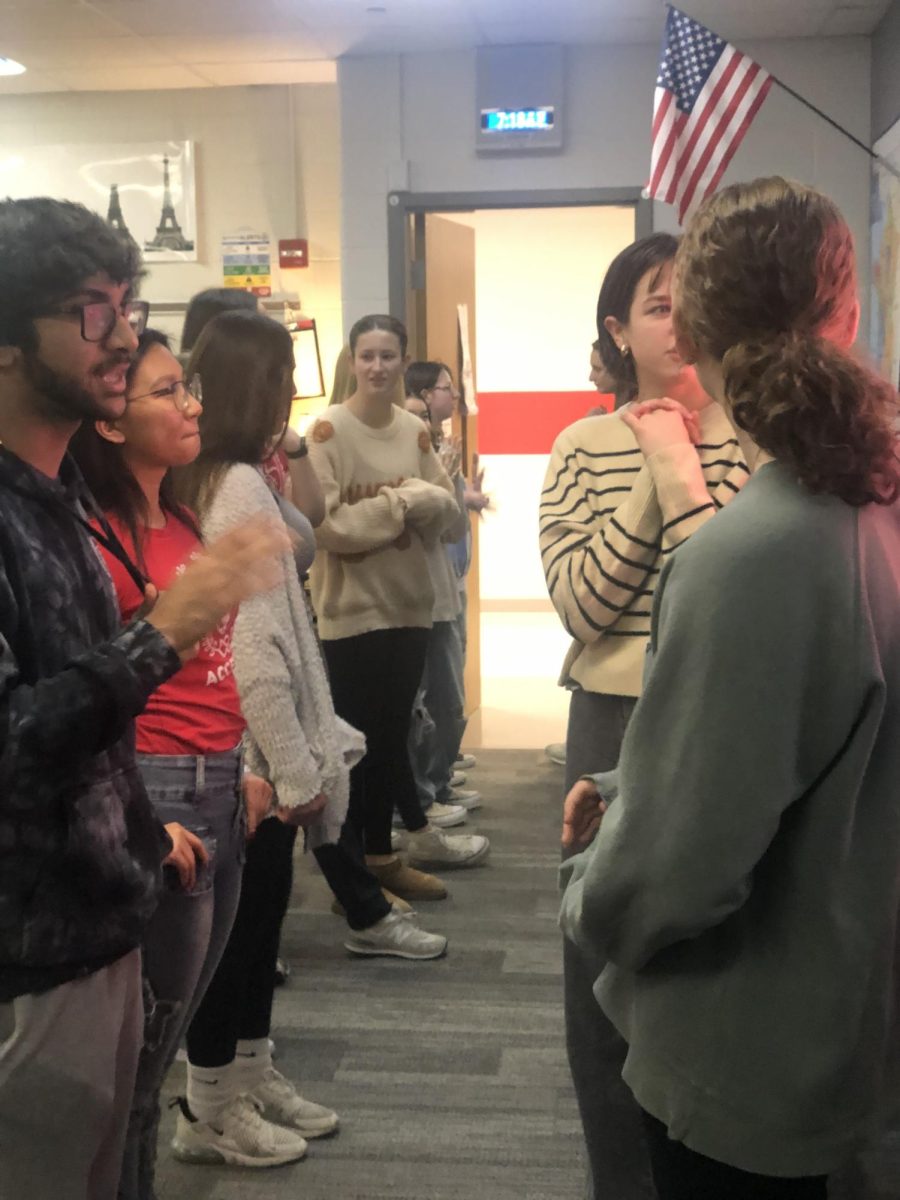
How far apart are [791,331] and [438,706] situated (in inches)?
132

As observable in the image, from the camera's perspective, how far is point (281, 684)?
2.06 metres

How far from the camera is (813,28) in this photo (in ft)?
17.4

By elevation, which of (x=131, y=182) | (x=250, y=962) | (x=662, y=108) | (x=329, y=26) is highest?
(x=329, y=26)

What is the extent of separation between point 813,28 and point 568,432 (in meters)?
4.26

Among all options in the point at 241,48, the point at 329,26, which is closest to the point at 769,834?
the point at 329,26

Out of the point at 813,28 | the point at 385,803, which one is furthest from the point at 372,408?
the point at 813,28

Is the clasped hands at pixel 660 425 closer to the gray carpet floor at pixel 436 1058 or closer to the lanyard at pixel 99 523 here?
the lanyard at pixel 99 523

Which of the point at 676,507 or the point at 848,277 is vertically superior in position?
the point at 848,277

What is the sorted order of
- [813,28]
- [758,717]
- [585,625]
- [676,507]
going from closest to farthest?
[758,717]
[676,507]
[585,625]
[813,28]

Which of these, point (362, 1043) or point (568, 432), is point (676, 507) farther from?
point (362, 1043)

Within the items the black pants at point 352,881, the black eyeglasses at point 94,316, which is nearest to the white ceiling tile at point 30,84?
the black pants at point 352,881

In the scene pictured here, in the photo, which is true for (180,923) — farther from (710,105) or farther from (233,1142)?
(710,105)

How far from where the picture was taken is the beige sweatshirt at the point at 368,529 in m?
3.39

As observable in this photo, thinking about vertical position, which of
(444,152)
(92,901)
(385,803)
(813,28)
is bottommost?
(385,803)
